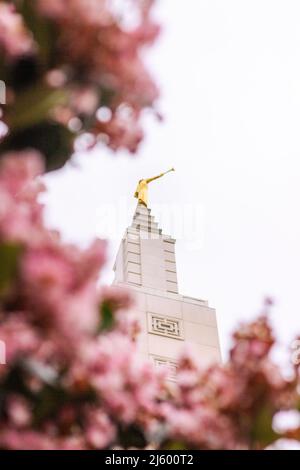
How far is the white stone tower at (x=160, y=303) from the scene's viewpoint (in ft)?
25.5

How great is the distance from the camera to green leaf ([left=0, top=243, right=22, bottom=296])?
1265 mm

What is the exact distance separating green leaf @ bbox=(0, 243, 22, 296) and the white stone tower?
5363 mm

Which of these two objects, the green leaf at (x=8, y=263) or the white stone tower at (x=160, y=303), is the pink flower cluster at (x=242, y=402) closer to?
the green leaf at (x=8, y=263)

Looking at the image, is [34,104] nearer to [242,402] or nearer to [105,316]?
[105,316]

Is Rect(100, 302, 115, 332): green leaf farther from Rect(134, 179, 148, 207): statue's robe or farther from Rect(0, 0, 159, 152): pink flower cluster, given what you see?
Rect(134, 179, 148, 207): statue's robe

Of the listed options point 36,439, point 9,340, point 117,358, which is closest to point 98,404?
point 117,358

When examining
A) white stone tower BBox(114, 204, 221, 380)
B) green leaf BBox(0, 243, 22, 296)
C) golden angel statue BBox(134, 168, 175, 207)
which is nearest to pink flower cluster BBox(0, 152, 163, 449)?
green leaf BBox(0, 243, 22, 296)

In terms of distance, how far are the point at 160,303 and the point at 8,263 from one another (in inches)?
280

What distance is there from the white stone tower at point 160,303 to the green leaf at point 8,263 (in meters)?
5.36

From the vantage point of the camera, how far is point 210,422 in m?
1.81

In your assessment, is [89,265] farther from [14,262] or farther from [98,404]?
[98,404]

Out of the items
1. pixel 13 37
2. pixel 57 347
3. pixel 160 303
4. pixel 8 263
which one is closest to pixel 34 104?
pixel 13 37

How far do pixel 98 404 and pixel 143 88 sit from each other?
3.10 feet

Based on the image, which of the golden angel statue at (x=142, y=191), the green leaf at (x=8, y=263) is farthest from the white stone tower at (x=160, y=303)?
the green leaf at (x=8, y=263)
